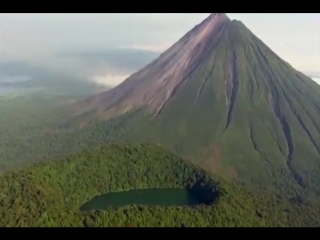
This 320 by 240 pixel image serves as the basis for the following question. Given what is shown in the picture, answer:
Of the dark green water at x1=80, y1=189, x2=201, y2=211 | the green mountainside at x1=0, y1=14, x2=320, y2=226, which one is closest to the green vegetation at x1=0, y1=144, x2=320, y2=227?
the green mountainside at x1=0, y1=14, x2=320, y2=226

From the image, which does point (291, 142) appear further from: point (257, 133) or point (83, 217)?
point (83, 217)

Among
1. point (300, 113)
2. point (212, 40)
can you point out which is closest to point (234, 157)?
point (300, 113)

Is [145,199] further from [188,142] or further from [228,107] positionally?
[228,107]

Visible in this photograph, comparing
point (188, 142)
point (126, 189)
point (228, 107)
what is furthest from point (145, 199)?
point (228, 107)

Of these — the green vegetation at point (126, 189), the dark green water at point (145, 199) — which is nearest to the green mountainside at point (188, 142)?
the green vegetation at point (126, 189)

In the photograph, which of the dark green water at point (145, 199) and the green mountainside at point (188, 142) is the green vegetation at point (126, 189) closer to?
the green mountainside at point (188, 142)

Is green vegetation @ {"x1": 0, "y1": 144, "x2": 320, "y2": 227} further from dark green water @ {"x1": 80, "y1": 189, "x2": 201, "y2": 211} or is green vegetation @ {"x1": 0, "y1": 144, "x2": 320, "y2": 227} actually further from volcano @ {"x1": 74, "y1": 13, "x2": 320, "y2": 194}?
volcano @ {"x1": 74, "y1": 13, "x2": 320, "y2": 194}
